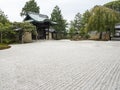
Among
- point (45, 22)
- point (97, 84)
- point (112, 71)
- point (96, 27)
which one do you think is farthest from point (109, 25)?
point (97, 84)

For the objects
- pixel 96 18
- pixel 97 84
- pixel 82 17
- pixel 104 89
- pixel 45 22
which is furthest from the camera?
pixel 82 17

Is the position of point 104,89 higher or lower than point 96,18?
lower

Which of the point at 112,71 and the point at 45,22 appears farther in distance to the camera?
the point at 45,22

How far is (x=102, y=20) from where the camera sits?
93.2 ft

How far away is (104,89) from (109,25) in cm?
2533

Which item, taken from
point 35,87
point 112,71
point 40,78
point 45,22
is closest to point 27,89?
point 35,87

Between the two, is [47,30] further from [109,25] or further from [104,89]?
[104,89]

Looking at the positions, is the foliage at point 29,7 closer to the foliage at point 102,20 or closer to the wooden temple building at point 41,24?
the wooden temple building at point 41,24

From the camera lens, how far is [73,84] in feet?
17.0

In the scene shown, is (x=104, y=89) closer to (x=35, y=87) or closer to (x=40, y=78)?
(x=35, y=87)

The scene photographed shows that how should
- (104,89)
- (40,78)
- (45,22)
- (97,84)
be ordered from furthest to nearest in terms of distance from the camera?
(45,22), (40,78), (97,84), (104,89)

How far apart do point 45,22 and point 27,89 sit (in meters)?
26.7

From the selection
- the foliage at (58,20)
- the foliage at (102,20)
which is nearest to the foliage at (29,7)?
the foliage at (58,20)

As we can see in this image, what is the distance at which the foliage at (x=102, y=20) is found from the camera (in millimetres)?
28484
